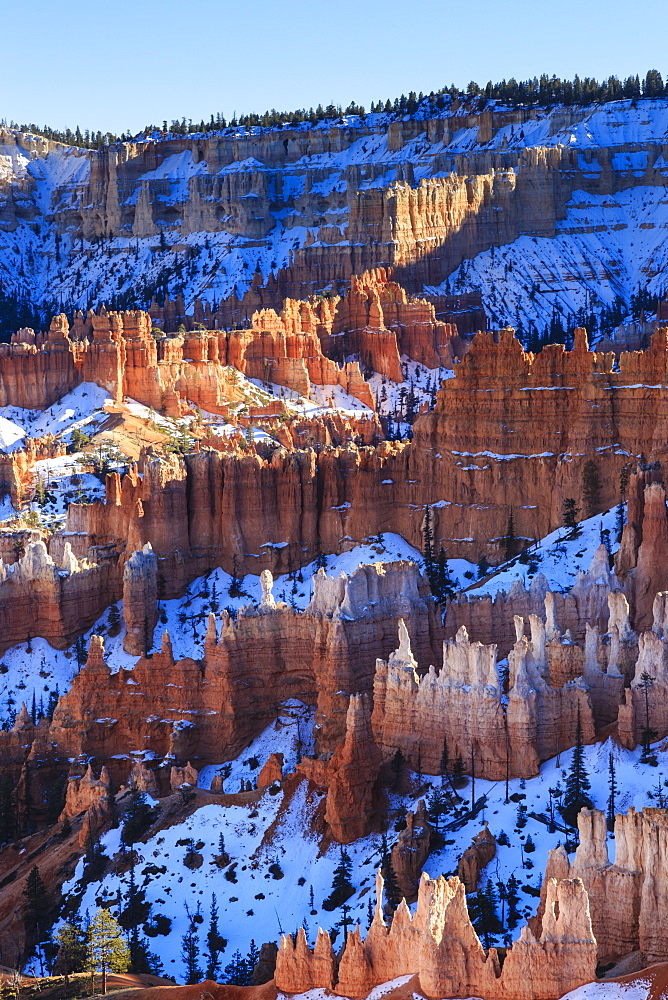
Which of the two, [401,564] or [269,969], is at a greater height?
[401,564]

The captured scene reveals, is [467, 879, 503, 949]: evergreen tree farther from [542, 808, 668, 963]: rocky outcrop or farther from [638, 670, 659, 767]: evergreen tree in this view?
[638, 670, 659, 767]: evergreen tree

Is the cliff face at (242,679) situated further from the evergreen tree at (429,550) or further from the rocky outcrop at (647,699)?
the rocky outcrop at (647,699)

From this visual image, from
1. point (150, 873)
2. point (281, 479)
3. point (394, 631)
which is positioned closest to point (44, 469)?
point (281, 479)

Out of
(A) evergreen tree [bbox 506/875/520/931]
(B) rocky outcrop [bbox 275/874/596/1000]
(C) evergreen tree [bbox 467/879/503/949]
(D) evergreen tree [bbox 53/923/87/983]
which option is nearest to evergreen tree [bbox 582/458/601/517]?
(A) evergreen tree [bbox 506/875/520/931]

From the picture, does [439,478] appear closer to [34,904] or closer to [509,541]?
[509,541]

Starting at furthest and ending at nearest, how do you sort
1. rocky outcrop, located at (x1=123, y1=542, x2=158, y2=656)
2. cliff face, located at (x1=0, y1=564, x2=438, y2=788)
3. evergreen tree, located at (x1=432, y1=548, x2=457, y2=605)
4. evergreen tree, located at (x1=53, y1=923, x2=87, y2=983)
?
1. rocky outcrop, located at (x1=123, y1=542, x2=158, y2=656)
2. evergreen tree, located at (x1=432, y1=548, x2=457, y2=605)
3. cliff face, located at (x1=0, y1=564, x2=438, y2=788)
4. evergreen tree, located at (x1=53, y1=923, x2=87, y2=983)

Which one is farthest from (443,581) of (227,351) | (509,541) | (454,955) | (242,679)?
(227,351)

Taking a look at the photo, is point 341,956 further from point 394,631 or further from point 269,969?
point 394,631
